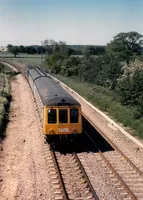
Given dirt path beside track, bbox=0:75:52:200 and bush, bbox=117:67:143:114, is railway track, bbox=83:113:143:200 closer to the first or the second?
dirt path beside track, bbox=0:75:52:200

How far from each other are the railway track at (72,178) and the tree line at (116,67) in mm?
8955

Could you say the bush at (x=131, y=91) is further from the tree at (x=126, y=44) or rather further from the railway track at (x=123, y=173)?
the tree at (x=126, y=44)

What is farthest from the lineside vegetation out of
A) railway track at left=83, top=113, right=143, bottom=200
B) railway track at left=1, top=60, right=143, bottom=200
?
railway track at left=1, top=60, right=143, bottom=200

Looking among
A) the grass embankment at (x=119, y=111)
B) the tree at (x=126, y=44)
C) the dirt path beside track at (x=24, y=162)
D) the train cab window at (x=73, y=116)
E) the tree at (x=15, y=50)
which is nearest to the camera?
the dirt path beside track at (x=24, y=162)

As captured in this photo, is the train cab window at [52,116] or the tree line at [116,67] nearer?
the train cab window at [52,116]

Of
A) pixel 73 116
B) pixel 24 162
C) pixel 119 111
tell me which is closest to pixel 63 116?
pixel 73 116

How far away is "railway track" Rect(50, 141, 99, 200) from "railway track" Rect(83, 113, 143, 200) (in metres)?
1.08

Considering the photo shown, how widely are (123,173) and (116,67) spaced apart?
30.7 metres

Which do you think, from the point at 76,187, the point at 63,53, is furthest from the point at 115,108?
the point at 63,53

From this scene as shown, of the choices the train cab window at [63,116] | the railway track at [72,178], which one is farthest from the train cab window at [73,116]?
the railway track at [72,178]

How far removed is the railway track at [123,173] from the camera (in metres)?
11.8

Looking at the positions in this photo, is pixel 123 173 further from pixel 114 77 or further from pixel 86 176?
pixel 114 77

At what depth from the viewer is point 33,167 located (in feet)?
47.4

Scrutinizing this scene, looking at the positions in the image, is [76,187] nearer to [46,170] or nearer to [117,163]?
[46,170]
